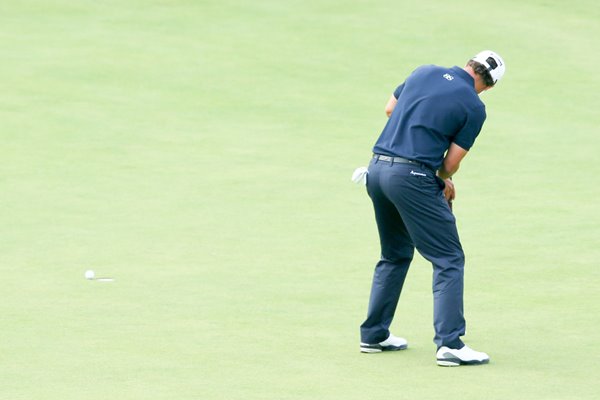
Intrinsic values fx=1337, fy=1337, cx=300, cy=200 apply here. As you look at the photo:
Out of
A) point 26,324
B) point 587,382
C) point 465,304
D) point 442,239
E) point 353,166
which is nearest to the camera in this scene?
point 587,382

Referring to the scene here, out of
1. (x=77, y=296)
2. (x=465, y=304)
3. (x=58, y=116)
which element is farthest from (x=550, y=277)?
(x=58, y=116)

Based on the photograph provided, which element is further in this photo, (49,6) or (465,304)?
(49,6)

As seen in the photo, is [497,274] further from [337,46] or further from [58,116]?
[337,46]

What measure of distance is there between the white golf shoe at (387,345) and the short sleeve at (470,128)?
1364mm

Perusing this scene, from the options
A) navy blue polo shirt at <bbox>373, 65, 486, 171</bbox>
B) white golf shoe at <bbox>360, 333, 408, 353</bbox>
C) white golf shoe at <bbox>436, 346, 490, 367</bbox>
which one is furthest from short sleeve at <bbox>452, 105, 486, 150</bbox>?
white golf shoe at <bbox>360, 333, 408, 353</bbox>

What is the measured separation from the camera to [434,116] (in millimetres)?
8211

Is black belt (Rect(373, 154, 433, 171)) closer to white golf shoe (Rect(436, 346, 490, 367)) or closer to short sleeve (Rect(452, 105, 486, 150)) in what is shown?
short sleeve (Rect(452, 105, 486, 150))

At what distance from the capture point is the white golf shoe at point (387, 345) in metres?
8.68

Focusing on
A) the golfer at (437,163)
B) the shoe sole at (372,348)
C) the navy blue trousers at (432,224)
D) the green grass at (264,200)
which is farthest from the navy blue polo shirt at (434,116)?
the green grass at (264,200)

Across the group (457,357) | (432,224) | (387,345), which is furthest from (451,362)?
(432,224)

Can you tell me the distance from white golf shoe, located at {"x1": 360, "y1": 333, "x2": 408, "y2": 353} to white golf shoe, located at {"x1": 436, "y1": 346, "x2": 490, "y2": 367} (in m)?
0.46

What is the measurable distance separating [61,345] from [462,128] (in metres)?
2.93

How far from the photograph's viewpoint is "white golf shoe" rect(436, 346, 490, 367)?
8.25m

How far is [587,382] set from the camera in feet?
25.6
